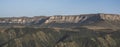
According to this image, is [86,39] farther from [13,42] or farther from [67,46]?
[13,42]

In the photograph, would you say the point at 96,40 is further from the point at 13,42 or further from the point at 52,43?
the point at 13,42

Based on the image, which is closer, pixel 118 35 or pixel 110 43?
pixel 110 43

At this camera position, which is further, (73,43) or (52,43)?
(52,43)

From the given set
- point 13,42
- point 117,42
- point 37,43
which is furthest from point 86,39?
point 13,42

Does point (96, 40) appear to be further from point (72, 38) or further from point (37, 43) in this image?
point (37, 43)

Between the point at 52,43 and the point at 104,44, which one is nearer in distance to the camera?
the point at 104,44

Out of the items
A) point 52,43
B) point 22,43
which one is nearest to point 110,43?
point 52,43

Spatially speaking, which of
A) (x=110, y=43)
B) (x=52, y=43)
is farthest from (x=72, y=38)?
(x=110, y=43)
